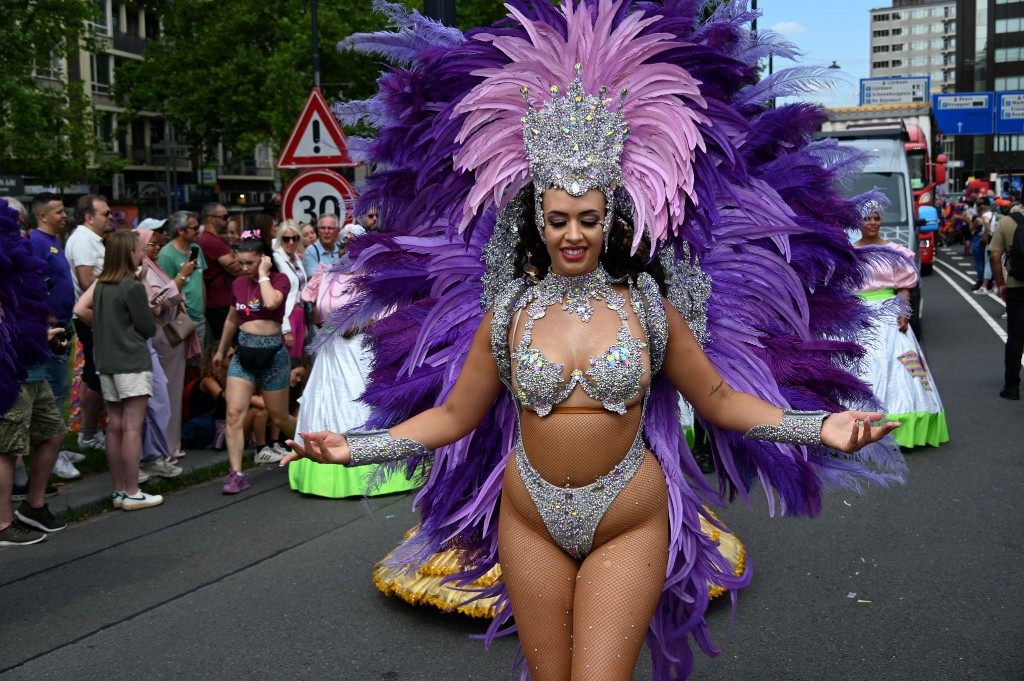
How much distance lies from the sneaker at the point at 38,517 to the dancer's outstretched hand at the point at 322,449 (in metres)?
4.41

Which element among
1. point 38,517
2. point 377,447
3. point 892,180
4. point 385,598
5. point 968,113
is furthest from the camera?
point 968,113

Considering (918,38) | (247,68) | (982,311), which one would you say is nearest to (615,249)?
(982,311)

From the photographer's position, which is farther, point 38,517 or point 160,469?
point 160,469

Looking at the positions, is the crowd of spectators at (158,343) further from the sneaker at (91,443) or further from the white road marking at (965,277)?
the white road marking at (965,277)

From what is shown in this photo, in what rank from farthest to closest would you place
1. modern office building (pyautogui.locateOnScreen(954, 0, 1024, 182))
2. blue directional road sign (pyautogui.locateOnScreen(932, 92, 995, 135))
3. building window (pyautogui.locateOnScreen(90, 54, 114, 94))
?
modern office building (pyautogui.locateOnScreen(954, 0, 1024, 182)), blue directional road sign (pyautogui.locateOnScreen(932, 92, 995, 135)), building window (pyautogui.locateOnScreen(90, 54, 114, 94))

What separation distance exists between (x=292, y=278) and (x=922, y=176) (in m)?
21.4

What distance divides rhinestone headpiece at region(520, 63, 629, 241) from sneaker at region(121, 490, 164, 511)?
17.3 ft

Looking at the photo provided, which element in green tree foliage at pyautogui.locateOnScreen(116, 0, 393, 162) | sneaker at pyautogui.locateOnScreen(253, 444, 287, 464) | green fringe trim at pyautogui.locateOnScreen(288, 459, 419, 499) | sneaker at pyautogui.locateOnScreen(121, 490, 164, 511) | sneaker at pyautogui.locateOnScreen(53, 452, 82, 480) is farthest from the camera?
green tree foliage at pyautogui.locateOnScreen(116, 0, 393, 162)

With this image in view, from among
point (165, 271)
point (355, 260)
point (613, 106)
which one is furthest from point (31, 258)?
point (613, 106)

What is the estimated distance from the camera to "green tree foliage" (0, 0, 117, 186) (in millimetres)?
16250

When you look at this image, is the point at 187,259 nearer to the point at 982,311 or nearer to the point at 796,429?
the point at 796,429

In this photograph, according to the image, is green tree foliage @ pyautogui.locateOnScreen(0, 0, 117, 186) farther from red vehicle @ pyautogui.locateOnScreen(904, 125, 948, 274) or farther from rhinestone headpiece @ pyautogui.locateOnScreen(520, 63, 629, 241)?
red vehicle @ pyautogui.locateOnScreen(904, 125, 948, 274)

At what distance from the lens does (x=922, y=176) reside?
2572cm

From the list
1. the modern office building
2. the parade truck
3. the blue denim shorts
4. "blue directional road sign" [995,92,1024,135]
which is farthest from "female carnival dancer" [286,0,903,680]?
the modern office building
